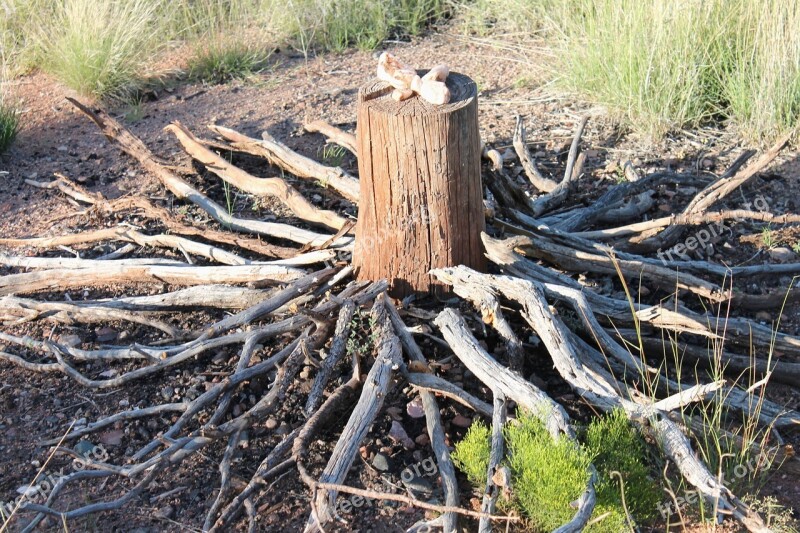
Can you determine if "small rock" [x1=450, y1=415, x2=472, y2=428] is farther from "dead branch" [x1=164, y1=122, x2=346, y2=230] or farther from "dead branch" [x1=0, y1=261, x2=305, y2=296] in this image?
"dead branch" [x1=164, y1=122, x2=346, y2=230]

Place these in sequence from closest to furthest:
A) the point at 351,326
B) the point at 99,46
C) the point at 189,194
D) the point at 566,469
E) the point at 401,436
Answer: the point at 566,469 → the point at 401,436 → the point at 351,326 → the point at 189,194 → the point at 99,46

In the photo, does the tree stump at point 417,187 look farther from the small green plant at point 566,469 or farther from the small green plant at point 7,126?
the small green plant at point 7,126

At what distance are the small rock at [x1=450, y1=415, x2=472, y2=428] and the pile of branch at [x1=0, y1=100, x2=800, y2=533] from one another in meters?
0.11

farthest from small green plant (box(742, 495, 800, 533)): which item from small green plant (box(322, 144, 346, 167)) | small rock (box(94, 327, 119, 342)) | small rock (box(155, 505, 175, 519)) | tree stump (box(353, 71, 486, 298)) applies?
small green plant (box(322, 144, 346, 167))

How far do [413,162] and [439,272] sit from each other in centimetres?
45

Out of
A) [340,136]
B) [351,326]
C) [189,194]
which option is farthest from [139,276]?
[340,136]

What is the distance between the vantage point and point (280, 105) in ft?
19.4

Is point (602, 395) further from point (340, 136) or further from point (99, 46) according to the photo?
point (99, 46)

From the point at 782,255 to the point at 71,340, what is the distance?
3.30 metres

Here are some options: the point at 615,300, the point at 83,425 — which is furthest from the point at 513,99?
the point at 83,425

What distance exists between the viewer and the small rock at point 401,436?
3.08 m

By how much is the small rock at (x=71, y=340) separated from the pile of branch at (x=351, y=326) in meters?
0.09

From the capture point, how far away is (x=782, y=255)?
4168mm

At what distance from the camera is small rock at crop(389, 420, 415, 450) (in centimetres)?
308
